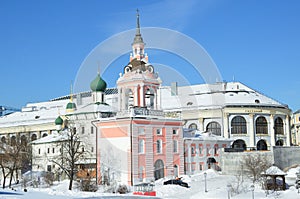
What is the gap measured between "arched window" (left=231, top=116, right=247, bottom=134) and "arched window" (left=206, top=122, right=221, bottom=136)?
6.08 feet

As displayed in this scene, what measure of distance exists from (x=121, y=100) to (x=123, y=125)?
3.37m

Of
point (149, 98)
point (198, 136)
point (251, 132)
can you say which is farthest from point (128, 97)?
point (251, 132)

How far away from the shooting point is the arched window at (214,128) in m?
66.0

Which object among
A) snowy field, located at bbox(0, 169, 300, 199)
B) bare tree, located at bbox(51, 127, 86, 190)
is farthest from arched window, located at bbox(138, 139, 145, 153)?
bare tree, located at bbox(51, 127, 86, 190)

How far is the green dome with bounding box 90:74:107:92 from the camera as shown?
53.1m

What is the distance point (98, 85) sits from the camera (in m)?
53.2

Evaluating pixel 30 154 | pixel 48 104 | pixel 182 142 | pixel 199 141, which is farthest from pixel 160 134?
pixel 48 104

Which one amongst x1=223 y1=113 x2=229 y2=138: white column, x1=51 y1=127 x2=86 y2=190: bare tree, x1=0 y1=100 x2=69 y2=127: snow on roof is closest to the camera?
x1=51 y1=127 x2=86 y2=190: bare tree

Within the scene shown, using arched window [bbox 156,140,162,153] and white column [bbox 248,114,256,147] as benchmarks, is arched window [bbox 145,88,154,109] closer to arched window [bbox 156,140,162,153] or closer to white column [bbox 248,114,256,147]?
arched window [bbox 156,140,162,153]

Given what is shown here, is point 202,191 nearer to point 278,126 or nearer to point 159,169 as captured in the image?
point 159,169

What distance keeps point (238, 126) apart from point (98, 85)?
22.2 m

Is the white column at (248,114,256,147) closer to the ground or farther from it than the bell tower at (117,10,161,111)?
closer to the ground

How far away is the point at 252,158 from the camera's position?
4325 centimetres

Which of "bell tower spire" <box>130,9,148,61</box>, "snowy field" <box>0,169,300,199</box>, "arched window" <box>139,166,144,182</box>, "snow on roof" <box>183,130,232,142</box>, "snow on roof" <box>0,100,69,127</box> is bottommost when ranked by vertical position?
"snowy field" <box>0,169,300,199</box>
